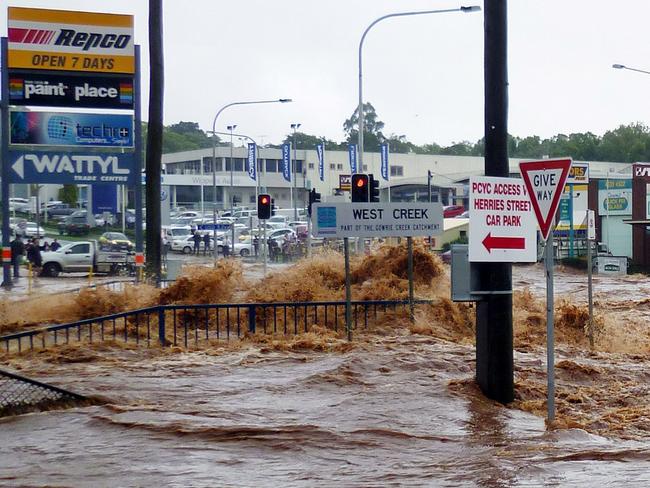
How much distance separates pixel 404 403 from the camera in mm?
11586

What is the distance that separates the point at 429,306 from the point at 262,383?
19.8 ft

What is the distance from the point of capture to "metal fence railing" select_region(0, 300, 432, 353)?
54.7ft

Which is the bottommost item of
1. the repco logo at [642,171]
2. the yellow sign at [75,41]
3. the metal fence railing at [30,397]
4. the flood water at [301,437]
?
the flood water at [301,437]

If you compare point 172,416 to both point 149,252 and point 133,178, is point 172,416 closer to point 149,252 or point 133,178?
point 149,252

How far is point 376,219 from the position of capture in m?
16.4

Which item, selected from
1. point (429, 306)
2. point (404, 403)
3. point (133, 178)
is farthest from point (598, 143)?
point (404, 403)

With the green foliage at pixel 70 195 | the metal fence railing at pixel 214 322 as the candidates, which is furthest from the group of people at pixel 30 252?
the green foliage at pixel 70 195

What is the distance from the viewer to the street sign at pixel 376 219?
16.0 metres

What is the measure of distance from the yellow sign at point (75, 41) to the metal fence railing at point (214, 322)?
13132mm

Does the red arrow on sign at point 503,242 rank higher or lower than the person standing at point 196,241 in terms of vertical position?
higher

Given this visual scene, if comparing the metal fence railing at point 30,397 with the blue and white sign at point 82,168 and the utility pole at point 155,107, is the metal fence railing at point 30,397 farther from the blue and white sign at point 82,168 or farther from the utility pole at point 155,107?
the blue and white sign at point 82,168

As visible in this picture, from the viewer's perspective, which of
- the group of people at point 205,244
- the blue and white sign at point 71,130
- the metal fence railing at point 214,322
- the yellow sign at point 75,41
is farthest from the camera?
the group of people at point 205,244

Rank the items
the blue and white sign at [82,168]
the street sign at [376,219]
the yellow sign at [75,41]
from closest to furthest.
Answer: the street sign at [376,219]
the blue and white sign at [82,168]
the yellow sign at [75,41]

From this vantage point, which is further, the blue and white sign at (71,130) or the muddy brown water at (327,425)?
the blue and white sign at (71,130)
